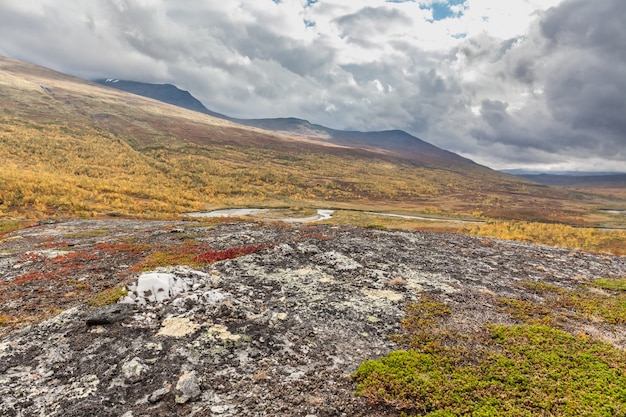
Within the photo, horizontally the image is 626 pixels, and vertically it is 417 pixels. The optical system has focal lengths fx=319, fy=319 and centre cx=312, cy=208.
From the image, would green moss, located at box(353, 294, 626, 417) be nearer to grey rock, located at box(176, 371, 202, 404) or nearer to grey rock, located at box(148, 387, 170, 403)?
grey rock, located at box(176, 371, 202, 404)

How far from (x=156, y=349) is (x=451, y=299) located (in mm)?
13474

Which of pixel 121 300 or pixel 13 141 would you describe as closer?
pixel 121 300

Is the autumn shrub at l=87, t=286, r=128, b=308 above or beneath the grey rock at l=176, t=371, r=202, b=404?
beneath

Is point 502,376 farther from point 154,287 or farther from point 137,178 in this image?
point 137,178

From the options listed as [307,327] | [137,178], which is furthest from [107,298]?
[137,178]

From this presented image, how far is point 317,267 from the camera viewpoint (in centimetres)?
2062

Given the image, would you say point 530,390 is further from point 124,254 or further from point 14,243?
point 14,243

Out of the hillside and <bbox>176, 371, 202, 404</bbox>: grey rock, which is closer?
<bbox>176, 371, 202, 404</bbox>: grey rock

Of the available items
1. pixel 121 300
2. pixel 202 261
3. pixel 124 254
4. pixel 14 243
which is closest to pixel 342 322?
pixel 121 300

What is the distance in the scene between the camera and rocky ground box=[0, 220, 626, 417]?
9.14 meters

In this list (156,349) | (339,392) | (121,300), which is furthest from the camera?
(121,300)

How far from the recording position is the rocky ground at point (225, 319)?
30.0ft

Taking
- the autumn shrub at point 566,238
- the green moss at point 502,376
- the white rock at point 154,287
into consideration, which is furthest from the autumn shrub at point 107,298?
the autumn shrub at point 566,238

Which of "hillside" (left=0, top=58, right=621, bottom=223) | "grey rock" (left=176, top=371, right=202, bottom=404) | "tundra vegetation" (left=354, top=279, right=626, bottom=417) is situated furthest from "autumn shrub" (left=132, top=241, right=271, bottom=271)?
"hillside" (left=0, top=58, right=621, bottom=223)
